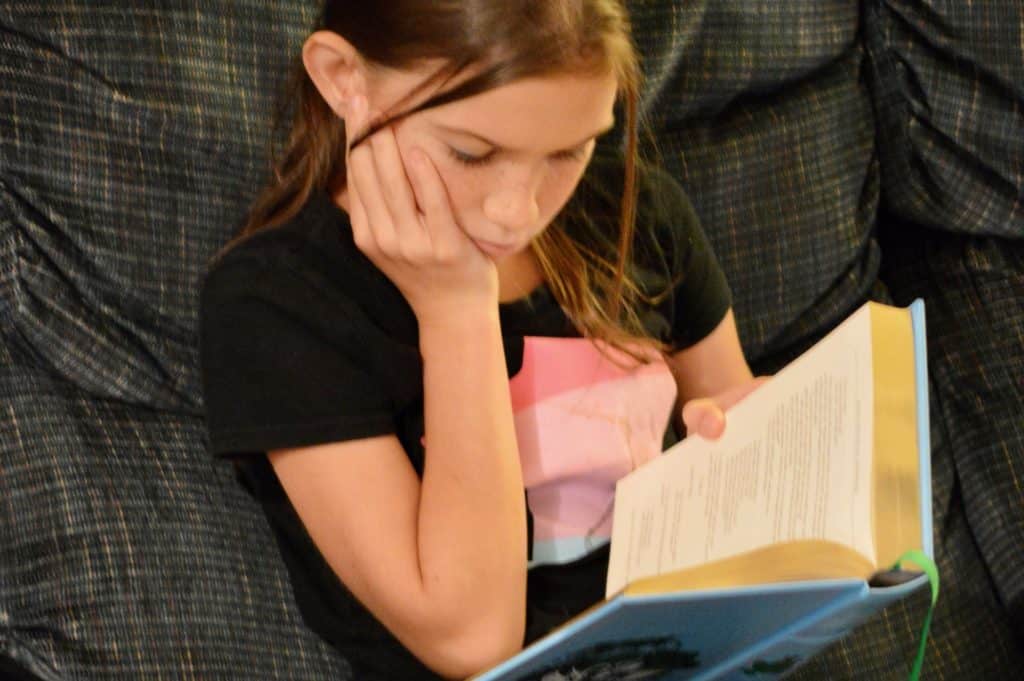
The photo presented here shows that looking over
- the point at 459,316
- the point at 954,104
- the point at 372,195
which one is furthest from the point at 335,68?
the point at 954,104

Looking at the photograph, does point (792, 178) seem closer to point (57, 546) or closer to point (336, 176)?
point (336, 176)

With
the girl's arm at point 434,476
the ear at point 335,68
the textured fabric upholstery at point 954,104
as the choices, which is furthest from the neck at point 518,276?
the textured fabric upholstery at point 954,104

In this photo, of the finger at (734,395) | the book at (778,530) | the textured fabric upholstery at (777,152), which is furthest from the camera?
the textured fabric upholstery at (777,152)

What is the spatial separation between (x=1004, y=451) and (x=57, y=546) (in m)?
1.10

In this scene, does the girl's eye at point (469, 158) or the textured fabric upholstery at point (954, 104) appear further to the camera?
the textured fabric upholstery at point (954, 104)

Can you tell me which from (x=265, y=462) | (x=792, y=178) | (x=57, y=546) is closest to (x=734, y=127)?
(x=792, y=178)

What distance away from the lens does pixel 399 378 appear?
96cm

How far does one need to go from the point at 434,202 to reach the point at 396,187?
31 mm

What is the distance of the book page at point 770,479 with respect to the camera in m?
0.77

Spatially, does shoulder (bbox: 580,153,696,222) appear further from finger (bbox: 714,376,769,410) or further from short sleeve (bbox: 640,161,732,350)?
finger (bbox: 714,376,769,410)

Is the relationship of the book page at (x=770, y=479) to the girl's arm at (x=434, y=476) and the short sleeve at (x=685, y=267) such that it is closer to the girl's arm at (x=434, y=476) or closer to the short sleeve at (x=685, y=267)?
the girl's arm at (x=434, y=476)

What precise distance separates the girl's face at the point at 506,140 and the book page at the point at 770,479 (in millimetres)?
237

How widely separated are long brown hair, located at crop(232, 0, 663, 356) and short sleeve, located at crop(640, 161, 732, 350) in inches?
2.8

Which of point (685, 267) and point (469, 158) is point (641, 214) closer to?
point (685, 267)
